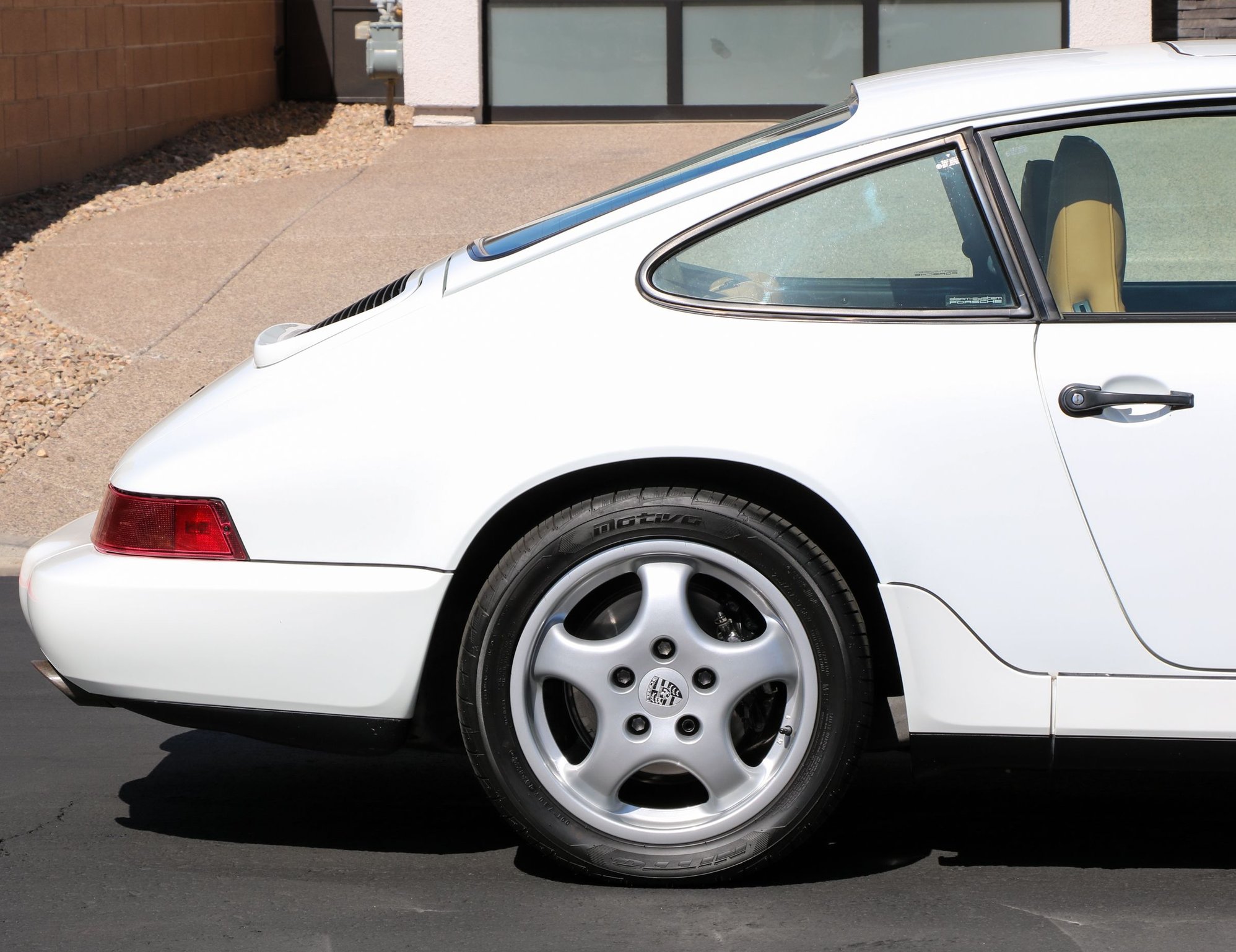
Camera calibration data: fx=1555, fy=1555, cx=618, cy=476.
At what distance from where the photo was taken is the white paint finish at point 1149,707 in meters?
2.95

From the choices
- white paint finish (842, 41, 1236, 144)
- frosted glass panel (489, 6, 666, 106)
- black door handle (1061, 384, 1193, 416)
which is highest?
frosted glass panel (489, 6, 666, 106)

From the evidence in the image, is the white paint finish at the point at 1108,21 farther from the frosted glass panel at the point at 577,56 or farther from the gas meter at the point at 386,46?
the gas meter at the point at 386,46

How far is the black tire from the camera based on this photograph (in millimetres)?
3000

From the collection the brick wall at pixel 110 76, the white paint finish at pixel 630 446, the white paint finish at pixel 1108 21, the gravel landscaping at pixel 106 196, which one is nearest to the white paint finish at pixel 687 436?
the white paint finish at pixel 630 446

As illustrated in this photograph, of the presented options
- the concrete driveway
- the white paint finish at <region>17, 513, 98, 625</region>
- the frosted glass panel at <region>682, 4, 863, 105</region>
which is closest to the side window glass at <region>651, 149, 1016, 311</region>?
the white paint finish at <region>17, 513, 98, 625</region>

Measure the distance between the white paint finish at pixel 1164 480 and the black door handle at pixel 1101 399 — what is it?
0.04 feet

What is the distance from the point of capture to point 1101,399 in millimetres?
2916

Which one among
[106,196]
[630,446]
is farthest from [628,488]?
[106,196]

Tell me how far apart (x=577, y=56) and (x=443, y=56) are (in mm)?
1223

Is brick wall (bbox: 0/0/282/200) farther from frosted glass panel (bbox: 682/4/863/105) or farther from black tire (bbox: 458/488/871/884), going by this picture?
black tire (bbox: 458/488/871/884)

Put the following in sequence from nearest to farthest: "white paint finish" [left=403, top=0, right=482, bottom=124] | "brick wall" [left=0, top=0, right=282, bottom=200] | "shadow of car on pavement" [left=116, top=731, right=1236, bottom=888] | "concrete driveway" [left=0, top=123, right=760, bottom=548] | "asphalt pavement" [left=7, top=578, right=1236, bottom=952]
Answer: "asphalt pavement" [left=7, top=578, right=1236, bottom=952]
"shadow of car on pavement" [left=116, top=731, right=1236, bottom=888]
"concrete driveway" [left=0, top=123, right=760, bottom=548]
"brick wall" [left=0, top=0, right=282, bottom=200]
"white paint finish" [left=403, top=0, right=482, bottom=124]

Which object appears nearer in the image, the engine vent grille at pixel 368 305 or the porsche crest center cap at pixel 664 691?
the porsche crest center cap at pixel 664 691

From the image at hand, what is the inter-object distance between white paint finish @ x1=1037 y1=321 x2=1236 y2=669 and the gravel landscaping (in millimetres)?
5389

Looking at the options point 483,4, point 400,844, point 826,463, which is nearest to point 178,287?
point 483,4
